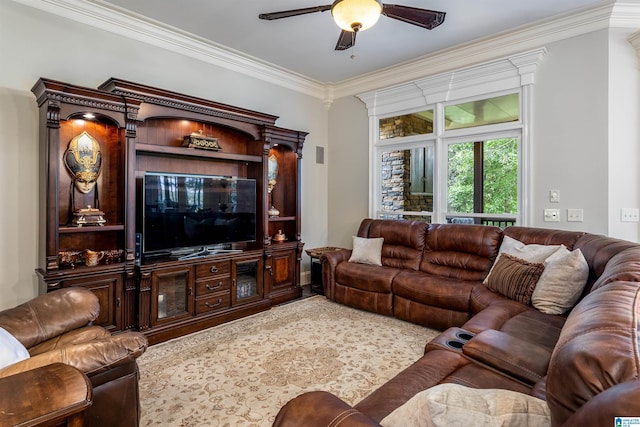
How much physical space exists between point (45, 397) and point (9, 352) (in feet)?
1.71

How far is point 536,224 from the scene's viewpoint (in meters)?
3.59

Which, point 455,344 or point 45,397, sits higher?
point 45,397

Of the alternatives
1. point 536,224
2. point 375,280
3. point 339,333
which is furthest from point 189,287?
point 536,224

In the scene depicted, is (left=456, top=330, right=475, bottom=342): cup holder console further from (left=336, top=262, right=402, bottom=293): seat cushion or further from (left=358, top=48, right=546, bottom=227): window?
(left=358, top=48, right=546, bottom=227): window

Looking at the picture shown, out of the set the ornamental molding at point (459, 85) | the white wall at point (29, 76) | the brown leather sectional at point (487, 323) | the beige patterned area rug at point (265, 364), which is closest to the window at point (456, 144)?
the ornamental molding at point (459, 85)

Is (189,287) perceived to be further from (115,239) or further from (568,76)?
(568,76)

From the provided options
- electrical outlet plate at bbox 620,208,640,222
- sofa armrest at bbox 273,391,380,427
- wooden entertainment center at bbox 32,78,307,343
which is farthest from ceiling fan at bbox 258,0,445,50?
electrical outlet plate at bbox 620,208,640,222

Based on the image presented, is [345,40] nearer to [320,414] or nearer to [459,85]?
[459,85]

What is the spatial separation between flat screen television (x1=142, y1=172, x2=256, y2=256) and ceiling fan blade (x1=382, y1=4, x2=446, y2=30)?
2.37 meters

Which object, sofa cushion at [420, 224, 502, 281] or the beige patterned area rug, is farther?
sofa cushion at [420, 224, 502, 281]

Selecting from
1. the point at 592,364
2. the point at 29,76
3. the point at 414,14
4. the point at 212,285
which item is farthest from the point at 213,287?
the point at 592,364

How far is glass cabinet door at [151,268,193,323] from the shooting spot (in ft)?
10.2

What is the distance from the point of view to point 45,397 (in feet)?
3.41

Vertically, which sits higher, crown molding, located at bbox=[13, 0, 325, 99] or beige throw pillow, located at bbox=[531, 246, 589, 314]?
crown molding, located at bbox=[13, 0, 325, 99]
